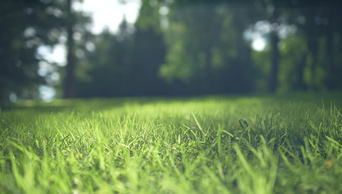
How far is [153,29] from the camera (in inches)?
929

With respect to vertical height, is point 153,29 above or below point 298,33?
above

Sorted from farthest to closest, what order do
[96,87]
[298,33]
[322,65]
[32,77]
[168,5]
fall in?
[96,87]
[322,65]
[298,33]
[32,77]
[168,5]

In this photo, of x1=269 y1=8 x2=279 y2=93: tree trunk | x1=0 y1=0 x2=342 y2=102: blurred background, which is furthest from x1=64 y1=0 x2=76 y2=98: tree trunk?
x1=269 y1=8 x2=279 y2=93: tree trunk

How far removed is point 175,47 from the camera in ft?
57.0

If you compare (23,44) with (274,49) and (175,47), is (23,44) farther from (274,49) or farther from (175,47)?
(274,49)

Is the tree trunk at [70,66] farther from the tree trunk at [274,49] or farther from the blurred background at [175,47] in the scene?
the tree trunk at [274,49]

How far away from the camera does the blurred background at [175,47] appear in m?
11.1

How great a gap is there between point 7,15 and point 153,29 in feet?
50.0

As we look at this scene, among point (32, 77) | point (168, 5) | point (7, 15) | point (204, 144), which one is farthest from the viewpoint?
point (32, 77)

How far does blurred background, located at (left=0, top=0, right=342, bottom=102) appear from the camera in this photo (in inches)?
437

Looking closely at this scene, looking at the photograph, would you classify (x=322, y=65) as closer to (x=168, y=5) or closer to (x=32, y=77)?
(x=168, y=5)

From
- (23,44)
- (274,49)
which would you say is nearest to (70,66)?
(23,44)

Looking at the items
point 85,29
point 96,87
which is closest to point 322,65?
point 85,29

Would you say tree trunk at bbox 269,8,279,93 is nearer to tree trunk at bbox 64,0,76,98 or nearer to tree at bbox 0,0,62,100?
tree at bbox 0,0,62,100
